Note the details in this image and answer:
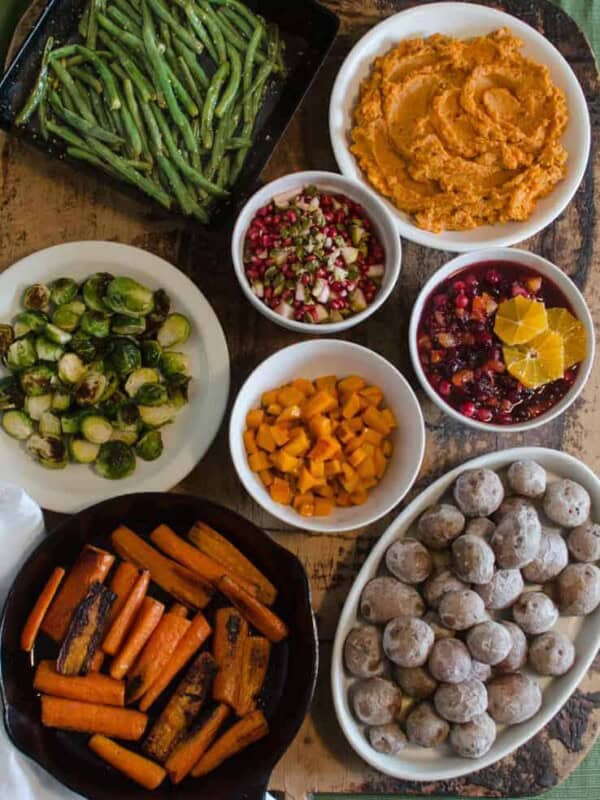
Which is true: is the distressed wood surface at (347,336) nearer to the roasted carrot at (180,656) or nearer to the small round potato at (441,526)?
the small round potato at (441,526)

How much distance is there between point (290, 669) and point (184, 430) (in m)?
0.75

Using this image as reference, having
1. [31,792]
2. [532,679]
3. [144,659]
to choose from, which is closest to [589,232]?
[532,679]

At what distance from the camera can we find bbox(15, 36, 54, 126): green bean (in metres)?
2.75

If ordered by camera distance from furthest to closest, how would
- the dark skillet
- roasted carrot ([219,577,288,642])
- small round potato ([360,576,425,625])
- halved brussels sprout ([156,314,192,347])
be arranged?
halved brussels sprout ([156,314,192,347]) → small round potato ([360,576,425,625]) → roasted carrot ([219,577,288,642]) → the dark skillet

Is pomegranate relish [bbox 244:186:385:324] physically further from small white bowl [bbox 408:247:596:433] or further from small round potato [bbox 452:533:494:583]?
small round potato [bbox 452:533:494:583]

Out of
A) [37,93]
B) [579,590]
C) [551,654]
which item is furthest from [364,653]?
[37,93]

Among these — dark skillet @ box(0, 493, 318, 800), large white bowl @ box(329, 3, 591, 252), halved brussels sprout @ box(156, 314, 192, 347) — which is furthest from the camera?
large white bowl @ box(329, 3, 591, 252)

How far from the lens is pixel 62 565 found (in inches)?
104

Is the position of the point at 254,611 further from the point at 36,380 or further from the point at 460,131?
the point at 460,131

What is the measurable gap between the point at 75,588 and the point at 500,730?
130 cm

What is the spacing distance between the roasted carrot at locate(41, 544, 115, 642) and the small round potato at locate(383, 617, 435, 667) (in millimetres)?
820

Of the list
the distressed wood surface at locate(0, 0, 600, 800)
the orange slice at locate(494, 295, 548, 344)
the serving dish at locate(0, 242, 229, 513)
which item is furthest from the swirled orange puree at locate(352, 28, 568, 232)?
the serving dish at locate(0, 242, 229, 513)

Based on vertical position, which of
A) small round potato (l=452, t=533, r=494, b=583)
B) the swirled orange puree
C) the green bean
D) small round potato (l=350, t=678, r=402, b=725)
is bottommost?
small round potato (l=350, t=678, r=402, b=725)

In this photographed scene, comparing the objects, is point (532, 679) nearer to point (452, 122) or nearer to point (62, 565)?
point (62, 565)
